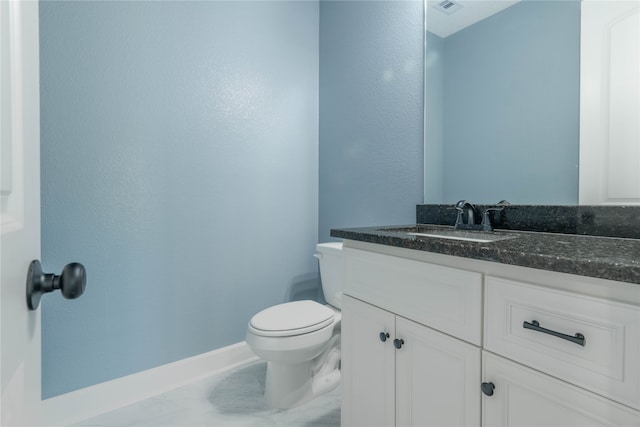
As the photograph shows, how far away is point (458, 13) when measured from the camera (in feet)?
4.83

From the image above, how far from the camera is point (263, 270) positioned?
79.9 inches

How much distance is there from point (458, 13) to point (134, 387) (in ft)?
7.88

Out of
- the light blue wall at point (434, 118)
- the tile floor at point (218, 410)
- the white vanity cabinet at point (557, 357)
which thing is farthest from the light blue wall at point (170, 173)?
the white vanity cabinet at point (557, 357)

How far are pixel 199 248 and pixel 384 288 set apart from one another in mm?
1175

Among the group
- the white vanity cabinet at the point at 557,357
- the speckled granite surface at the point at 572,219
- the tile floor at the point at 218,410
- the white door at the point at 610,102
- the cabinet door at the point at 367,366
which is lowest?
the tile floor at the point at 218,410

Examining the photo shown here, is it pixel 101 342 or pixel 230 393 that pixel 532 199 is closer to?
pixel 230 393

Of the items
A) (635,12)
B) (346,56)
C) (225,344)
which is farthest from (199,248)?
(635,12)

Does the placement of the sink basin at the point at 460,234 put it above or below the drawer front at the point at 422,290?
above

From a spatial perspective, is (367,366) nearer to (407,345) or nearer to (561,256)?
(407,345)

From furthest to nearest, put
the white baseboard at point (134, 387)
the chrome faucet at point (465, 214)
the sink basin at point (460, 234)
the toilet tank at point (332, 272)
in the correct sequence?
the toilet tank at point (332, 272), the white baseboard at point (134, 387), the chrome faucet at point (465, 214), the sink basin at point (460, 234)

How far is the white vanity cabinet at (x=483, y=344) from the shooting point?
1.85 ft

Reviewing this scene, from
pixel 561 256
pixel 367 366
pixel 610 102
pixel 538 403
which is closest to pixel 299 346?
pixel 367 366

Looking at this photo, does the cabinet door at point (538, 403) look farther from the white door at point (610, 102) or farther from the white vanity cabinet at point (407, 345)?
the white door at point (610, 102)

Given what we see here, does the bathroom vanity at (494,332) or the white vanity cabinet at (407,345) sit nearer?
the bathroom vanity at (494,332)
